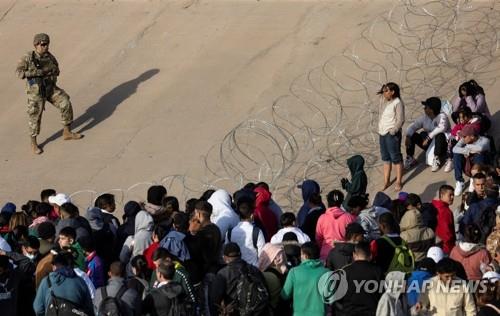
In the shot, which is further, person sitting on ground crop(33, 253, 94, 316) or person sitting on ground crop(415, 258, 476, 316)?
person sitting on ground crop(33, 253, 94, 316)

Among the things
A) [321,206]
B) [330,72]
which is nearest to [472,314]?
[321,206]

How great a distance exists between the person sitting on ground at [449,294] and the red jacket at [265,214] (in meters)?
2.64

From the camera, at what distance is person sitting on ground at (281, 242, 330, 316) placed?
11.0 meters

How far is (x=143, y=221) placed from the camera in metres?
12.2

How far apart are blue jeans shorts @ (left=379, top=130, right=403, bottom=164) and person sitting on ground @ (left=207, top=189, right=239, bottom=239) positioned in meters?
3.06

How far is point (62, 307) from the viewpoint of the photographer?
1091 cm

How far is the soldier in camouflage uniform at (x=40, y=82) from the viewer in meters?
17.4

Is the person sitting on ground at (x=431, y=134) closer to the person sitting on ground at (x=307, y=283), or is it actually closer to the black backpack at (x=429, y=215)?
the black backpack at (x=429, y=215)

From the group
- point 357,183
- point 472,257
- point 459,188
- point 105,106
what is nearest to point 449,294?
point 472,257

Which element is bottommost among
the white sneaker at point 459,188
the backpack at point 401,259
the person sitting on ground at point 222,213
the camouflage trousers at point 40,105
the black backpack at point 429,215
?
the white sneaker at point 459,188

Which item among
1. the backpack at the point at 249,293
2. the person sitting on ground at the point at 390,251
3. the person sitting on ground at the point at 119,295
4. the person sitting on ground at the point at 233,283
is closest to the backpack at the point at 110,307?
the person sitting on ground at the point at 119,295

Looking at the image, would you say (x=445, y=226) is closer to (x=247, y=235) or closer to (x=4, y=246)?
(x=247, y=235)

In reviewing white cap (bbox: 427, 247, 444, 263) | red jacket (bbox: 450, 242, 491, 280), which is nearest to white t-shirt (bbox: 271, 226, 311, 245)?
white cap (bbox: 427, 247, 444, 263)

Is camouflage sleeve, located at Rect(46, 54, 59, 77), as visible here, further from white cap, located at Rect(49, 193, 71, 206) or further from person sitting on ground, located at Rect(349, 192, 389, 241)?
person sitting on ground, located at Rect(349, 192, 389, 241)
